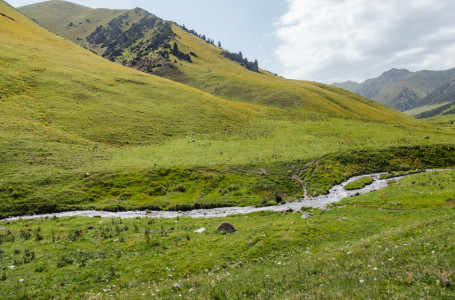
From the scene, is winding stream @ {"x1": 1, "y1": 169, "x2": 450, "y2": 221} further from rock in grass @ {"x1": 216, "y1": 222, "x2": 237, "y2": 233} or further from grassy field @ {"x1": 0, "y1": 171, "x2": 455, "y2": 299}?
rock in grass @ {"x1": 216, "y1": 222, "x2": 237, "y2": 233}

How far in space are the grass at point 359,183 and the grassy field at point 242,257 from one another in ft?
36.5

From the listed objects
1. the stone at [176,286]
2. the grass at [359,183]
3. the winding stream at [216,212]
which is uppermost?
the grass at [359,183]

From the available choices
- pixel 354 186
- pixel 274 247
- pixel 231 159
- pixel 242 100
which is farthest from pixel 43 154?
pixel 242 100

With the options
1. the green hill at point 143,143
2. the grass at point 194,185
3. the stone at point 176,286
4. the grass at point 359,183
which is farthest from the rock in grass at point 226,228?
the grass at point 359,183

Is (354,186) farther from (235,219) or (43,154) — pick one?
(43,154)

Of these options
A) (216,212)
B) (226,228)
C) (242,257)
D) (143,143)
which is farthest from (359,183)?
(143,143)

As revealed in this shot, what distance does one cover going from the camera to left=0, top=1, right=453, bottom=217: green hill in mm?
40469

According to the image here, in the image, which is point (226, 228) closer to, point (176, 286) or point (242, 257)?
point (242, 257)

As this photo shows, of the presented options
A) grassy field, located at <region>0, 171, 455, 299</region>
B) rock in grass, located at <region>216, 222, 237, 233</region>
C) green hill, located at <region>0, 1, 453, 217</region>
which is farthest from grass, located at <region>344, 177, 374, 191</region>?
rock in grass, located at <region>216, 222, 237, 233</region>

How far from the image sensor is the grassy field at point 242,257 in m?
9.26

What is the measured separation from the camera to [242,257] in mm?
16812

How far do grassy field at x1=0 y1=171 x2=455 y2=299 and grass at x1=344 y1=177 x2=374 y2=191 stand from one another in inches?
438

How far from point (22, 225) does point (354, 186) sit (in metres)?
49.0

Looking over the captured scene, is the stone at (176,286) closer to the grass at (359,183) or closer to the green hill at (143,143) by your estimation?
the green hill at (143,143)
